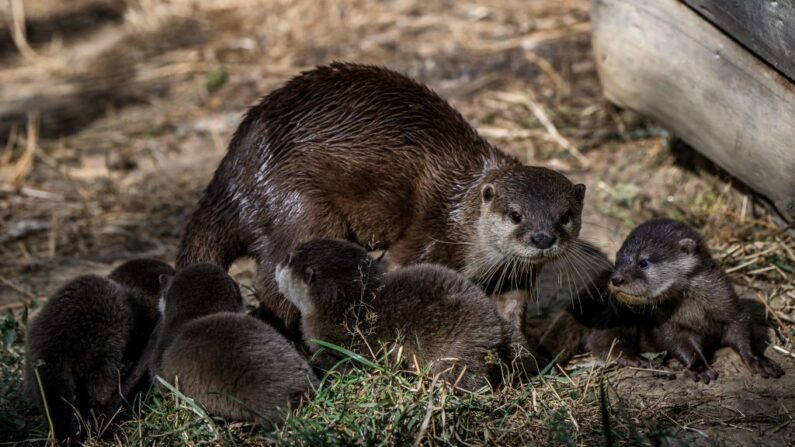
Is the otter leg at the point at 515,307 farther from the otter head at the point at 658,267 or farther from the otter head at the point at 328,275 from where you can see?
the otter head at the point at 328,275

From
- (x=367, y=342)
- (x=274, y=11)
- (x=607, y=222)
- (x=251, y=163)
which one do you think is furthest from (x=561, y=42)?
(x=367, y=342)

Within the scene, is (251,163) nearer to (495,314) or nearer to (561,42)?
(495,314)

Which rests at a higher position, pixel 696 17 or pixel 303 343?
pixel 696 17

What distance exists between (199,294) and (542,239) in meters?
Answer: 1.39

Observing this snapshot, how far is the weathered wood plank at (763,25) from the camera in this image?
365 cm

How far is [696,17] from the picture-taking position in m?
4.41

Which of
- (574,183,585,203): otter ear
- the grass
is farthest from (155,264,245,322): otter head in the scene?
(574,183,585,203): otter ear

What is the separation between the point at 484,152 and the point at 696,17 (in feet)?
4.11

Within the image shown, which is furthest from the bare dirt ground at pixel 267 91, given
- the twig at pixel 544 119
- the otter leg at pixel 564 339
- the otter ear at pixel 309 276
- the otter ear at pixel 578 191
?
the otter ear at pixel 309 276

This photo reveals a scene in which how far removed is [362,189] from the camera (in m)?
3.98

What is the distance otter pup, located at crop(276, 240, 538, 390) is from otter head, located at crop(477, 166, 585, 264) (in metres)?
0.38

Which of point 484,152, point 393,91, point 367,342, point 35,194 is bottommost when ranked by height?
point 35,194

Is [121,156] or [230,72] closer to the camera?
[121,156]

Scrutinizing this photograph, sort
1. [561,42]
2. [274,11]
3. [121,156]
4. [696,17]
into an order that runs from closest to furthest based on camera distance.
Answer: [696,17] < [121,156] < [561,42] < [274,11]
